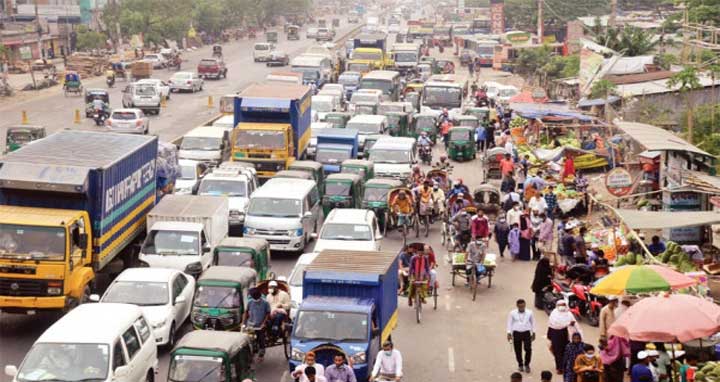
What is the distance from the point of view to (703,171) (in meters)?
28.8

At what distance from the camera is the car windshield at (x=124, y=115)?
159ft

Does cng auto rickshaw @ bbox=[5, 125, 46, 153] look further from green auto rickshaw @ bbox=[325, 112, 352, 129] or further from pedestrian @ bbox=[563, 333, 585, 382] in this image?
pedestrian @ bbox=[563, 333, 585, 382]

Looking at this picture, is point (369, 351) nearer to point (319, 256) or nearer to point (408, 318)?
point (319, 256)

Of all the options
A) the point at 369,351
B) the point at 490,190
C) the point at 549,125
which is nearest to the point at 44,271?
the point at 369,351

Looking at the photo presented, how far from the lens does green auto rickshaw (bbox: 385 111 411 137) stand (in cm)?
4909

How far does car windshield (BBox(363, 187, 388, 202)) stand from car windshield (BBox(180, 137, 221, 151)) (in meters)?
9.55

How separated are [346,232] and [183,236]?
4.00 metres

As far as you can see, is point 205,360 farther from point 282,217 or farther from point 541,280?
point 282,217

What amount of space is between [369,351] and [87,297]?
6888mm

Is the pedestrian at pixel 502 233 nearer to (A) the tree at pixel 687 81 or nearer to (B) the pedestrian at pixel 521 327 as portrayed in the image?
(B) the pedestrian at pixel 521 327

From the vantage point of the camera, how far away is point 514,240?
28953 mm

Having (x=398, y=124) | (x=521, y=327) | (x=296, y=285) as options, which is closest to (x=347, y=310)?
(x=521, y=327)

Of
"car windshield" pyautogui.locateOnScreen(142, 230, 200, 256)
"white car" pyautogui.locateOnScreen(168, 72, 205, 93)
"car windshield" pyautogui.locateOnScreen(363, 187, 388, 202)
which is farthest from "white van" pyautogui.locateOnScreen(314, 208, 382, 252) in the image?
"white car" pyautogui.locateOnScreen(168, 72, 205, 93)

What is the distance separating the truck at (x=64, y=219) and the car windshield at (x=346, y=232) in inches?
169
